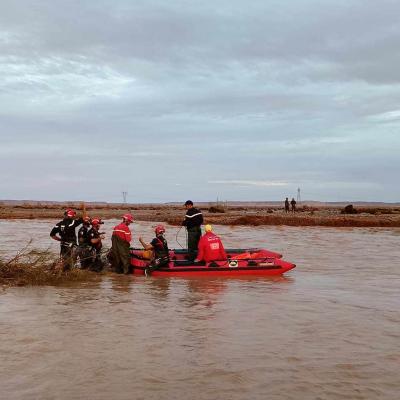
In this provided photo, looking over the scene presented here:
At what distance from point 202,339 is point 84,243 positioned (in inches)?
306

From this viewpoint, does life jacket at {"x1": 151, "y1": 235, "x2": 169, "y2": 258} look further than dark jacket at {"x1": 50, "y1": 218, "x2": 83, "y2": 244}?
Yes

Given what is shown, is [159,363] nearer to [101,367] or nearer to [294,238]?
[101,367]

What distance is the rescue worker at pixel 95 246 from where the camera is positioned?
1516 cm

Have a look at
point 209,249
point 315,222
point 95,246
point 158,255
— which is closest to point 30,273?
point 95,246

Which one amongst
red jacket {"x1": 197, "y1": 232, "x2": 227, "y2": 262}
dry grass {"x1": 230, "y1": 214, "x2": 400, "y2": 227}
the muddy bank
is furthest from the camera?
dry grass {"x1": 230, "y1": 214, "x2": 400, "y2": 227}

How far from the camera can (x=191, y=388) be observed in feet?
20.3

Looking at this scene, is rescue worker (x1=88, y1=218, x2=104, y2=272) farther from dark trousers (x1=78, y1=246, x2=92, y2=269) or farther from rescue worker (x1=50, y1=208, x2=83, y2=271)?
rescue worker (x1=50, y1=208, x2=83, y2=271)

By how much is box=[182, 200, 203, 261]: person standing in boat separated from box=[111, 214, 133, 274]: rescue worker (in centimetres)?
200

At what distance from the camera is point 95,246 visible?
15320mm

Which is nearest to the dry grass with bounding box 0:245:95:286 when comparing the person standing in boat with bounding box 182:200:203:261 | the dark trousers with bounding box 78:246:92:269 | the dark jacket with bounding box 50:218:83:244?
A: the dark jacket with bounding box 50:218:83:244

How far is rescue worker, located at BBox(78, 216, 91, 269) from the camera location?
15.1m

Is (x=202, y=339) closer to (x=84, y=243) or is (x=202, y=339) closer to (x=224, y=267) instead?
(x=224, y=267)

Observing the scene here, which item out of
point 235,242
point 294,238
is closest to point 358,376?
point 235,242

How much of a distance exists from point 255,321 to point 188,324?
119 centimetres
